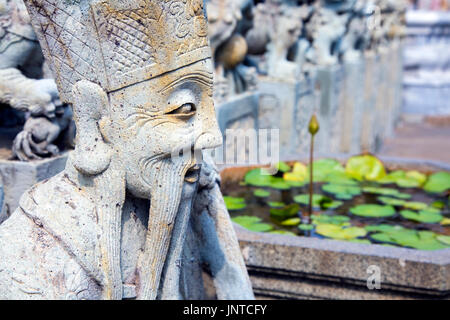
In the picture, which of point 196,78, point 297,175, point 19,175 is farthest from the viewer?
point 297,175

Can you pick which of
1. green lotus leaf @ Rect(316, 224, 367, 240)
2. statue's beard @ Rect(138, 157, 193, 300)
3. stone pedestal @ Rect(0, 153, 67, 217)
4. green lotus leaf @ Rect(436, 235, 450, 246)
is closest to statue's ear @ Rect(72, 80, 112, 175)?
statue's beard @ Rect(138, 157, 193, 300)

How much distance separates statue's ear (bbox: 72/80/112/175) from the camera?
1.85 meters

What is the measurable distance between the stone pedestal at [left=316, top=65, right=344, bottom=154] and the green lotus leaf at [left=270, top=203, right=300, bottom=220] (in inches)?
110

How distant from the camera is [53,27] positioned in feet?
5.90

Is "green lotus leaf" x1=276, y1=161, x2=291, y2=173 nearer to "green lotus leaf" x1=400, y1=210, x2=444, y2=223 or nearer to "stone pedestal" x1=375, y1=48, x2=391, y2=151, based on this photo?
"green lotus leaf" x1=400, y1=210, x2=444, y2=223

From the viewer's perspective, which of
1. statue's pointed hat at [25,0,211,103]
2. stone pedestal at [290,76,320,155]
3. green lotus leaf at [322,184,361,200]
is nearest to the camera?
statue's pointed hat at [25,0,211,103]

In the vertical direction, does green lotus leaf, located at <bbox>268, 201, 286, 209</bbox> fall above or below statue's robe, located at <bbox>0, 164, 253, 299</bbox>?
below

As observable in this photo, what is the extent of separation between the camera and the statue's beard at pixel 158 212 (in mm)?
1890

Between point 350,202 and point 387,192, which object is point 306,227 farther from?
point 387,192

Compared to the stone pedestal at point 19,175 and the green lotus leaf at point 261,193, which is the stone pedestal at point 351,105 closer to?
the green lotus leaf at point 261,193

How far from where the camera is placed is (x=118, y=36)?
177 centimetres

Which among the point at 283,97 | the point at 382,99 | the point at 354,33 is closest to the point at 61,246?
the point at 283,97

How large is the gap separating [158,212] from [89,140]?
27 cm

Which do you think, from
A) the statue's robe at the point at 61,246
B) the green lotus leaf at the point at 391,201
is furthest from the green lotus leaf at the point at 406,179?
the statue's robe at the point at 61,246
